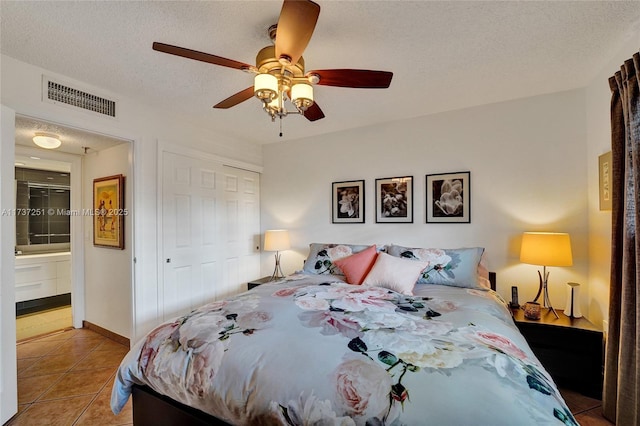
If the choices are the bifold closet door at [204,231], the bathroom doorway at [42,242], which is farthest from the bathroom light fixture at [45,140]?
the bathroom doorway at [42,242]

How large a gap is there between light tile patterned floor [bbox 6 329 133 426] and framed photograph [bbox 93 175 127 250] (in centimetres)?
105

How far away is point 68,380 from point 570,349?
3.95 m

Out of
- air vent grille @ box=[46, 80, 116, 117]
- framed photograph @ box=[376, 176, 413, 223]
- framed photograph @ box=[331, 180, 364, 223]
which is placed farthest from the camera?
framed photograph @ box=[331, 180, 364, 223]

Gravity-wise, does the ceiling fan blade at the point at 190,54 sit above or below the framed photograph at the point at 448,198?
above

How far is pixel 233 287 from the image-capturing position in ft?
12.1

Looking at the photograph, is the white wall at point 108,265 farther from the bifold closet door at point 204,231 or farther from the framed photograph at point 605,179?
the framed photograph at point 605,179

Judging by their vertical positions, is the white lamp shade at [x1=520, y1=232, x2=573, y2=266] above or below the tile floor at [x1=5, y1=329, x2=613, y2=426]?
above

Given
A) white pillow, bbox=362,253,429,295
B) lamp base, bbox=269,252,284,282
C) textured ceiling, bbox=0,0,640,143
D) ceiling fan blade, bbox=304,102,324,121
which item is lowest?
lamp base, bbox=269,252,284,282

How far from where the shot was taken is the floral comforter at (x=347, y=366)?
91 cm

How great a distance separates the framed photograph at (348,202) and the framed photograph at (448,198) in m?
0.76

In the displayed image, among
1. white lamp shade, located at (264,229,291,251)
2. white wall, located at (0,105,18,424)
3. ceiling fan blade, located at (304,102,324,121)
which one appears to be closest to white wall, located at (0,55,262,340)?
white wall, located at (0,105,18,424)

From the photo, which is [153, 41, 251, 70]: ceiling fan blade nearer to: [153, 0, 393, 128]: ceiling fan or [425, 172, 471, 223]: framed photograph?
[153, 0, 393, 128]: ceiling fan

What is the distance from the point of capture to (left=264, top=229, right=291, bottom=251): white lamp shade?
11.3 feet

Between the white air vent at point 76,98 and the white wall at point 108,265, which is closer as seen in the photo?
the white air vent at point 76,98
